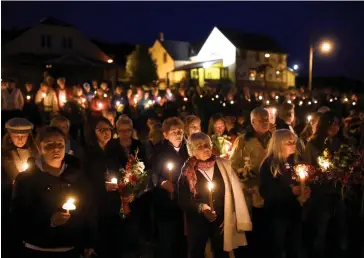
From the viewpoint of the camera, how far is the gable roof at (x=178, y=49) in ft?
191

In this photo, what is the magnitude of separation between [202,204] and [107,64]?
4043 centimetres

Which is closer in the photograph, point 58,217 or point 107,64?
point 58,217

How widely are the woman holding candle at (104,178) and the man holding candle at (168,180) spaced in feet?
1.81

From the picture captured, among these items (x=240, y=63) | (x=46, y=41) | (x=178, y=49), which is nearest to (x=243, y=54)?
(x=240, y=63)

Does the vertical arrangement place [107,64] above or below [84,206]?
above

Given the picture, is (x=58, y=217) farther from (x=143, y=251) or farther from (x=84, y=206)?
(x=143, y=251)

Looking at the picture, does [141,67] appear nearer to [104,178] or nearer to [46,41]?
[46,41]

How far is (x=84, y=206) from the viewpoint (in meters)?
3.89

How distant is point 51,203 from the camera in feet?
12.0

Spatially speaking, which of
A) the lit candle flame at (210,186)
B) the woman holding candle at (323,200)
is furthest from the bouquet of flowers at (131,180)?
the woman holding candle at (323,200)

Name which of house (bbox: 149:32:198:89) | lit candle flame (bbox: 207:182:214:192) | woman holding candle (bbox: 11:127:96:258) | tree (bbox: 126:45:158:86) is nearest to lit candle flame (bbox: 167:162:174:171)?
lit candle flame (bbox: 207:182:214:192)

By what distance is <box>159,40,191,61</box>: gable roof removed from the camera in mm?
58125

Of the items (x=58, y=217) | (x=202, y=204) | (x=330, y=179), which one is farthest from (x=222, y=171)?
(x=58, y=217)

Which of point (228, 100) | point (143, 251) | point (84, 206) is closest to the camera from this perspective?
point (84, 206)
